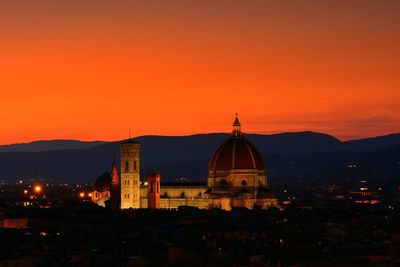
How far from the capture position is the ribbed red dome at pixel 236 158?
502 feet

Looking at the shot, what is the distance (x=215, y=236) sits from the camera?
328 ft

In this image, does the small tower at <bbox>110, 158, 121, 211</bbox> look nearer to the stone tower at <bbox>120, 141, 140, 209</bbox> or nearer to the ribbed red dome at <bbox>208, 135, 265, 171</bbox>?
the stone tower at <bbox>120, 141, 140, 209</bbox>

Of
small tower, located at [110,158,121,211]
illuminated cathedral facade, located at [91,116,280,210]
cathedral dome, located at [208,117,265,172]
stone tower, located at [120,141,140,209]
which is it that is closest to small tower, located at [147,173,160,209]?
illuminated cathedral facade, located at [91,116,280,210]

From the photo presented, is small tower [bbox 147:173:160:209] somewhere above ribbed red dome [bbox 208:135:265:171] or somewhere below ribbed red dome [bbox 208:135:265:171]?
below

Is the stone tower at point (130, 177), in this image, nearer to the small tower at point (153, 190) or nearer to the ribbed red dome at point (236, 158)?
the small tower at point (153, 190)

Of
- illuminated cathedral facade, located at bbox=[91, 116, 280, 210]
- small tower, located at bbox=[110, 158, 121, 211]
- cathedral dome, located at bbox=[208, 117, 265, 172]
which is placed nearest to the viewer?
illuminated cathedral facade, located at bbox=[91, 116, 280, 210]

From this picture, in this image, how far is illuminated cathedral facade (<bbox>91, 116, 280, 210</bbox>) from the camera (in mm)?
151500

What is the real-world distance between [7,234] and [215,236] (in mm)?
15081

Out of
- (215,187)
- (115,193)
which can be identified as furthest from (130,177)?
(215,187)

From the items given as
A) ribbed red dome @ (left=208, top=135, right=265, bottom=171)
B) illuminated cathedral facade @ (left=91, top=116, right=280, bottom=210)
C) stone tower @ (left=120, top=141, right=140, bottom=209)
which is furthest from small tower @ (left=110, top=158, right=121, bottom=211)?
ribbed red dome @ (left=208, top=135, right=265, bottom=171)

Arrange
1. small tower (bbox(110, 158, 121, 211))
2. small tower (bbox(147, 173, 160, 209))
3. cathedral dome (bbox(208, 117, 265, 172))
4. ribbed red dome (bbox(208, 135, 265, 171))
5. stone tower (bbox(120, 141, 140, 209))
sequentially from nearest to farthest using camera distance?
1. small tower (bbox(147, 173, 160, 209))
2. small tower (bbox(110, 158, 121, 211))
3. ribbed red dome (bbox(208, 135, 265, 171))
4. cathedral dome (bbox(208, 117, 265, 172))
5. stone tower (bbox(120, 141, 140, 209))

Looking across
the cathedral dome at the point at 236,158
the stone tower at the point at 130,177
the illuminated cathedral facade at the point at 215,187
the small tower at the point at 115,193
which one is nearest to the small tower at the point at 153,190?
the illuminated cathedral facade at the point at 215,187

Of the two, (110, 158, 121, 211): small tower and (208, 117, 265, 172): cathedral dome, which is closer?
(110, 158, 121, 211): small tower

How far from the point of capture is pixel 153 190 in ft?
499
